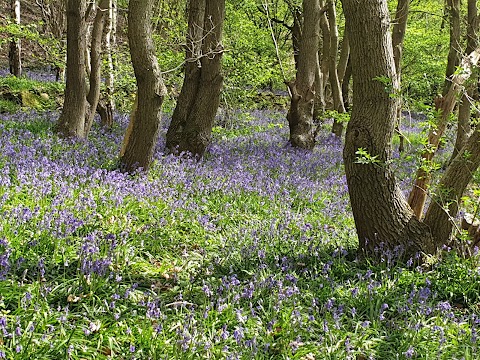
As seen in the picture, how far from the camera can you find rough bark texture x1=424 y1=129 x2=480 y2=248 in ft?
15.6

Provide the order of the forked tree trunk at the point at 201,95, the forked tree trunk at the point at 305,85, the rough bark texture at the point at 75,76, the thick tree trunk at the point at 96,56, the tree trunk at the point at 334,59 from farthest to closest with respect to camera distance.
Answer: the tree trunk at the point at 334,59 → the forked tree trunk at the point at 305,85 → the forked tree trunk at the point at 201,95 → the thick tree trunk at the point at 96,56 → the rough bark texture at the point at 75,76

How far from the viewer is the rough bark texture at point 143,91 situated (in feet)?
21.2

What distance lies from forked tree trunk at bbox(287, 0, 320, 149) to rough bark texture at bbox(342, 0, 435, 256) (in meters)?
6.18

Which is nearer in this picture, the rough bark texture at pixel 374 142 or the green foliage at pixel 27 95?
the rough bark texture at pixel 374 142

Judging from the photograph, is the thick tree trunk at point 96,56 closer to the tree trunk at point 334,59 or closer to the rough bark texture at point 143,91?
the rough bark texture at point 143,91

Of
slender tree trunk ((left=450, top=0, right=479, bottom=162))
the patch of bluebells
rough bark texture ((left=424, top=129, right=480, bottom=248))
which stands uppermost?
slender tree trunk ((left=450, top=0, right=479, bottom=162))

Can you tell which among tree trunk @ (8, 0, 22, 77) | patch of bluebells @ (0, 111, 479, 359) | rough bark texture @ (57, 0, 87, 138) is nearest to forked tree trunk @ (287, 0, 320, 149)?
patch of bluebells @ (0, 111, 479, 359)

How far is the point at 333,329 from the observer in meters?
3.53

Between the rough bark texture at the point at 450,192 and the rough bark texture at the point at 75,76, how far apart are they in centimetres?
610

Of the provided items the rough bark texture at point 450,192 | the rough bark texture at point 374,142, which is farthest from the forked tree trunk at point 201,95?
the rough bark texture at point 450,192

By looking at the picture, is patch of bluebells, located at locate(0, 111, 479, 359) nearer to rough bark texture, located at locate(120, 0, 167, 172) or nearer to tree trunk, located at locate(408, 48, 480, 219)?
rough bark texture, located at locate(120, 0, 167, 172)

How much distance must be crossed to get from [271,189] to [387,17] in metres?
3.06

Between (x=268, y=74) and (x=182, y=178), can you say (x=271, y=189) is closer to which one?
(x=182, y=178)

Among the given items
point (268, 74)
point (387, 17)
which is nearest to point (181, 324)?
point (387, 17)
